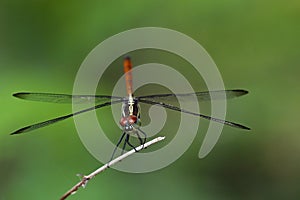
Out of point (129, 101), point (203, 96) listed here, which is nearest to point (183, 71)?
point (203, 96)

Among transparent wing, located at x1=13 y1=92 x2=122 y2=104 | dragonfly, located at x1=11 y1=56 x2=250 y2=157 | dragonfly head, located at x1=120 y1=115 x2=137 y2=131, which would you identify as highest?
transparent wing, located at x1=13 y1=92 x2=122 y2=104

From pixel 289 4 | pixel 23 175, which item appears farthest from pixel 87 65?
pixel 289 4

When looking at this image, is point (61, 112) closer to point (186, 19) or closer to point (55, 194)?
point (55, 194)

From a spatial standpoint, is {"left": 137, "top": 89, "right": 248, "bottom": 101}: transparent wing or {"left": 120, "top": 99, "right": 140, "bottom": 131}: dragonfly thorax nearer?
{"left": 120, "top": 99, "right": 140, "bottom": 131}: dragonfly thorax

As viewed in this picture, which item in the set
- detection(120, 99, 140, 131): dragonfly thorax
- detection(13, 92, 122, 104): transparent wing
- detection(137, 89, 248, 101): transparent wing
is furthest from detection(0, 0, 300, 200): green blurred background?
detection(120, 99, 140, 131): dragonfly thorax

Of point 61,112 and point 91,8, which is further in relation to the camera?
point 91,8

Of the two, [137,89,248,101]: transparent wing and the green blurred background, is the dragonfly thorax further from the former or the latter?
the green blurred background

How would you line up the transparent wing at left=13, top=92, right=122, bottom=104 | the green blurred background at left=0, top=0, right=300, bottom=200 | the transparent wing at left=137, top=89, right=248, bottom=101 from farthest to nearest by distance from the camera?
the green blurred background at left=0, top=0, right=300, bottom=200
the transparent wing at left=13, top=92, right=122, bottom=104
the transparent wing at left=137, top=89, right=248, bottom=101

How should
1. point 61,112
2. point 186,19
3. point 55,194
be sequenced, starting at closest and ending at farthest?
1. point 55,194
2. point 61,112
3. point 186,19
